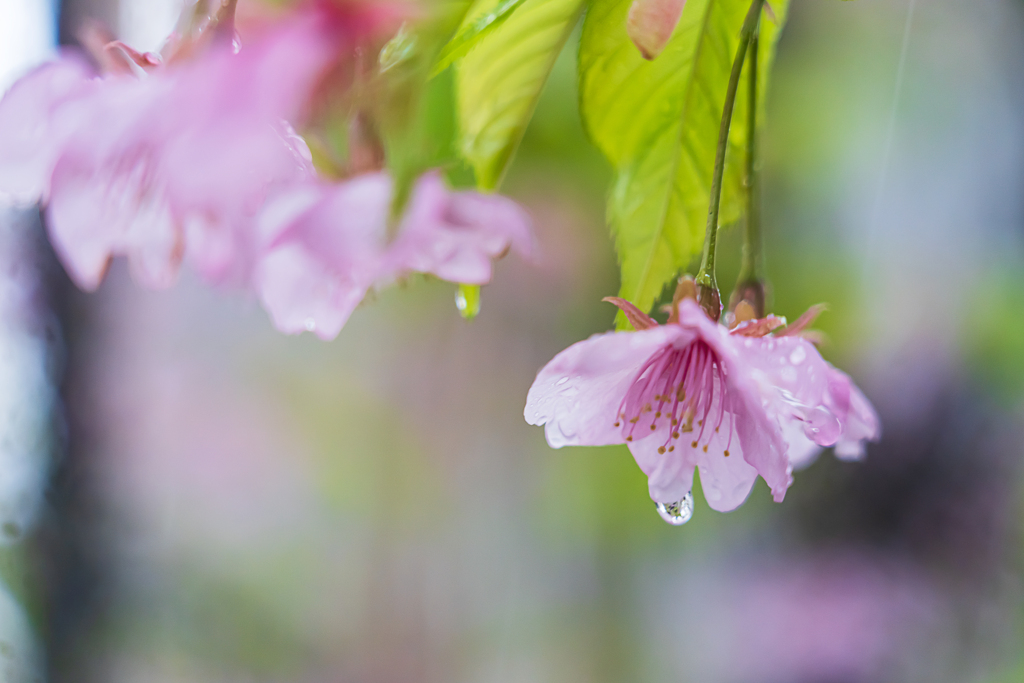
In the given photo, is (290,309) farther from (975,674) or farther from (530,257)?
(975,674)

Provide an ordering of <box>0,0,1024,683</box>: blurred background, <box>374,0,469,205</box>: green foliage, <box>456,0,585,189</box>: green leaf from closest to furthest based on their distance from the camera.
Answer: <box>374,0,469,205</box>: green foliage → <box>456,0,585,189</box>: green leaf → <box>0,0,1024,683</box>: blurred background

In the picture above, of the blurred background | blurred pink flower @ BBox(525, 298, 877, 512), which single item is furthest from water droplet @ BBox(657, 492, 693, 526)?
the blurred background

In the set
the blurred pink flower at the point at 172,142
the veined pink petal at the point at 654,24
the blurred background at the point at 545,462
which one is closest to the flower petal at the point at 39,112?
the blurred pink flower at the point at 172,142

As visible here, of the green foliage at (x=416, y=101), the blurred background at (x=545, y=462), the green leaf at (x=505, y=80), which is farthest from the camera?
the blurred background at (x=545, y=462)

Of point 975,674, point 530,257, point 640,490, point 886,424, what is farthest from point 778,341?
point 975,674

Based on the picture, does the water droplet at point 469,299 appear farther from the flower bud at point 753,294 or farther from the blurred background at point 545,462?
the blurred background at point 545,462

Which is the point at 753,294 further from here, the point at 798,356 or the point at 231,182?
the point at 231,182

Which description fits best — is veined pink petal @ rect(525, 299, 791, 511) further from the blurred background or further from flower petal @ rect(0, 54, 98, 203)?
the blurred background
